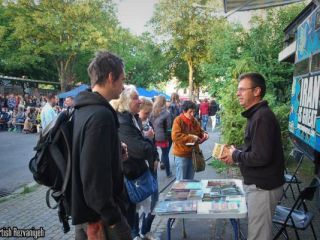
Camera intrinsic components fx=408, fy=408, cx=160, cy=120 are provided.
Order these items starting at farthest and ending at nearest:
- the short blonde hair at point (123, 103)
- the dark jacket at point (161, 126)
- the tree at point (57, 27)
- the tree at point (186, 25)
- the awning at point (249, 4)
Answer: the tree at point (186, 25) < the tree at point (57, 27) < the dark jacket at point (161, 126) < the awning at point (249, 4) < the short blonde hair at point (123, 103)

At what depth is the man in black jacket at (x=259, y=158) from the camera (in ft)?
11.6

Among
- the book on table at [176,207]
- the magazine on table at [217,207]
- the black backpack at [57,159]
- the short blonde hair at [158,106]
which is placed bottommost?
the book on table at [176,207]

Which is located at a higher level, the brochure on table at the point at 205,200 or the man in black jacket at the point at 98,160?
the man in black jacket at the point at 98,160

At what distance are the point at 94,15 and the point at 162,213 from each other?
28735 millimetres

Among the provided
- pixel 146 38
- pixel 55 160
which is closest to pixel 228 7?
pixel 55 160

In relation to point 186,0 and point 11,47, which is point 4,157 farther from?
point 186,0

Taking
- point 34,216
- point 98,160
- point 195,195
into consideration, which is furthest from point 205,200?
point 34,216

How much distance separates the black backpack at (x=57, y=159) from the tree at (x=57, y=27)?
27.4m

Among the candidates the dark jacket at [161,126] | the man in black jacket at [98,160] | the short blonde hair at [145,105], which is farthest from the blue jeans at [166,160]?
the man in black jacket at [98,160]

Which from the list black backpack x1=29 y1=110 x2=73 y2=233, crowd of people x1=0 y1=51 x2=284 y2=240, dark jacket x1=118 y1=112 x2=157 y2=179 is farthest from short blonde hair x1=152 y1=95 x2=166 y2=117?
black backpack x1=29 y1=110 x2=73 y2=233

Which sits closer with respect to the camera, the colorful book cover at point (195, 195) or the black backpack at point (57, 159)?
the black backpack at point (57, 159)

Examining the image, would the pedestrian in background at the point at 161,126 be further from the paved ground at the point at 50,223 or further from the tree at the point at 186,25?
the tree at the point at 186,25

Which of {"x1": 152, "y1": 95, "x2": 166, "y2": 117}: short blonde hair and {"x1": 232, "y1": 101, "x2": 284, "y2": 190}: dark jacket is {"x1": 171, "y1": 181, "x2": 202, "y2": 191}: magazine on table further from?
{"x1": 152, "y1": 95, "x2": 166, "y2": 117}: short blonde hair

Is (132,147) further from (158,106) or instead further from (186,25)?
(186,25)
